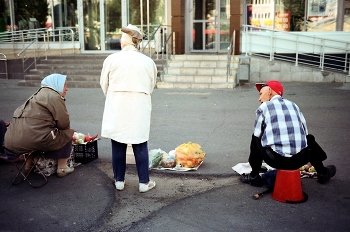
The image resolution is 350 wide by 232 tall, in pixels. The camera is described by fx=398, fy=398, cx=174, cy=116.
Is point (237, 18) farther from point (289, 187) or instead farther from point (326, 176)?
point (289, 187)

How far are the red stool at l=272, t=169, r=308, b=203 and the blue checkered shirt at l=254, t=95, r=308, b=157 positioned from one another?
226 millimetres

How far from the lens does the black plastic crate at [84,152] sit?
18.4ft

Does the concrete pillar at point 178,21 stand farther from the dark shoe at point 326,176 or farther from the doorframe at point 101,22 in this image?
the dark shoe at point 326,176

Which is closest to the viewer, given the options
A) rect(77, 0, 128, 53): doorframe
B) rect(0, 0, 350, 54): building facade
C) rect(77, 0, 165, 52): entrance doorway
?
rect(0, 0, 350, 54): building facade

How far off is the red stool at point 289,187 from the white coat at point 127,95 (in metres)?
1.57

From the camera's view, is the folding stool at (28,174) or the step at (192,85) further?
the step at (192,85)

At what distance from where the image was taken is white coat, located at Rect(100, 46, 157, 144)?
14.1 ft

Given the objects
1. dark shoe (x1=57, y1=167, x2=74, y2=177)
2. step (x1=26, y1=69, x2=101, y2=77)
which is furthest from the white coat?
step (x1=26, y1=69, x2=101, y2=77)

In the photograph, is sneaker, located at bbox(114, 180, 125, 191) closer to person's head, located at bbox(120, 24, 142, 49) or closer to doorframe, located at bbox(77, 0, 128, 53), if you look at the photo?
person's head, located at bbox(120, 24, 142, 49)

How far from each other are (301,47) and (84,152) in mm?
11653

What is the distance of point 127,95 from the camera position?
4.32 meters

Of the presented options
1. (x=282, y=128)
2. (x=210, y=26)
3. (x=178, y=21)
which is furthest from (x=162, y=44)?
(x=282, y=128)

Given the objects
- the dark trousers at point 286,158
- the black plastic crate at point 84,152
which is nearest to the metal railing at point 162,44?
the black plastic crate at point 84,152

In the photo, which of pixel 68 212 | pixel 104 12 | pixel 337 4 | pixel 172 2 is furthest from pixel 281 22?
pixel 68 212
